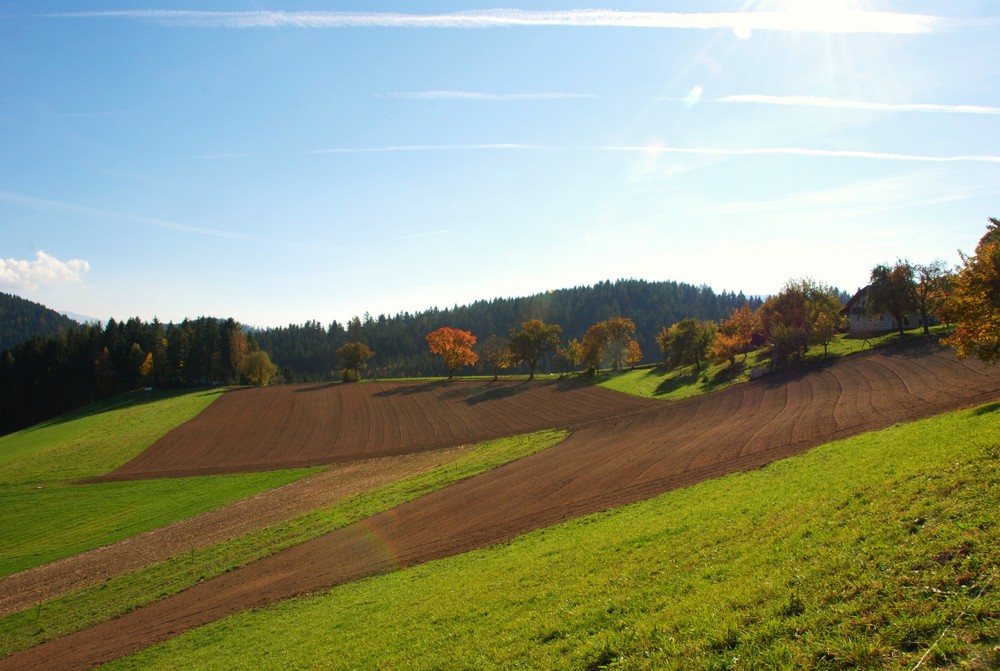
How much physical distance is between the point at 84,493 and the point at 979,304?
61.1 m

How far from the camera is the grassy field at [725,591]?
7.35 m

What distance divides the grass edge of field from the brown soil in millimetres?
1192

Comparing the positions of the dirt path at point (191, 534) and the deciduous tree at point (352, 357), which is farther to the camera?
the deciduous tree at point (352, 357)

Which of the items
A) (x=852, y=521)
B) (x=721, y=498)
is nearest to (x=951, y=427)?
(x=721, y=498)

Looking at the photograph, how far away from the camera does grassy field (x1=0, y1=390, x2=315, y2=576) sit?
3378cm

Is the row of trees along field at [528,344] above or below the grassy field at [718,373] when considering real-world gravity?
above

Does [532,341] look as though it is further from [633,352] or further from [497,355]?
[633,352]

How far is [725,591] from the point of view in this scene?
980 centimetres

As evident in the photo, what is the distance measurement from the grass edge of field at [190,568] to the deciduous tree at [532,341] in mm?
55794

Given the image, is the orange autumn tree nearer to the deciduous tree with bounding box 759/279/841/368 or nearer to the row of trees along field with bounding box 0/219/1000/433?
the row of trees along field with bounding box 0/219/1000/433

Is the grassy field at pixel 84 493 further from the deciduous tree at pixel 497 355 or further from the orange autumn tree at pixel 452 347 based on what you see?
the deciduous tree at pixel 497 355

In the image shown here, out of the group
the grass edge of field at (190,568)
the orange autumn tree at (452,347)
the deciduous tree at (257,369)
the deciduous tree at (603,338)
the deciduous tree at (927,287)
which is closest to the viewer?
the grass edge of field at (190,568)

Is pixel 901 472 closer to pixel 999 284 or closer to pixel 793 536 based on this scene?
pixel 793 536

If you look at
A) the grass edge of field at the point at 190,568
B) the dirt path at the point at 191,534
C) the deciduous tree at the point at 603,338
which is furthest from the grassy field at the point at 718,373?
the grass edge of field at the point at 190,568
